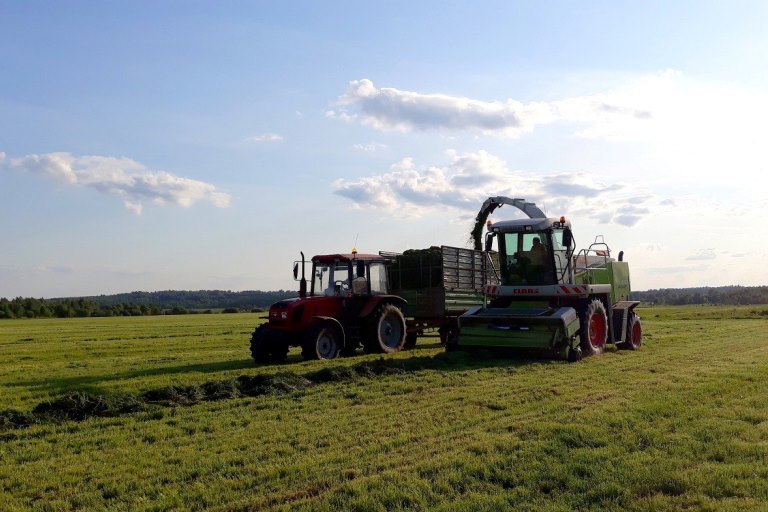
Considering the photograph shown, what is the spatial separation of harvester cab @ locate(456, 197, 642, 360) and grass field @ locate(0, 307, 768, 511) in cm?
173

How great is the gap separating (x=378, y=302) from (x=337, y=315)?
3.78 ft

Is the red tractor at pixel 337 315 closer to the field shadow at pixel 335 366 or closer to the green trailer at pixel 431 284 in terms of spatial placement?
the field shadow at pixel 335 366

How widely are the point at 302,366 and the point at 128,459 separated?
7.38 meters

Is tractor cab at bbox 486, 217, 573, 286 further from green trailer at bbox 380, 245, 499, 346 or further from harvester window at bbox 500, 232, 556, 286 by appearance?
green trailer at bbox 380, 245, 499, 346

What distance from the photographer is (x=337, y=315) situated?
51.7 ft

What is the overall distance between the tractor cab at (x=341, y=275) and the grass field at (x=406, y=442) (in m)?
3.81

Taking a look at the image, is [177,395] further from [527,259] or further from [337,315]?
[527,259]

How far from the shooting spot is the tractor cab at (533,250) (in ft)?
49.8

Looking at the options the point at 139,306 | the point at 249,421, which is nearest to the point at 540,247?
the point at 249,421

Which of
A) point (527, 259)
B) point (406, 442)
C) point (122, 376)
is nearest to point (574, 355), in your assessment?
point (527, 259)

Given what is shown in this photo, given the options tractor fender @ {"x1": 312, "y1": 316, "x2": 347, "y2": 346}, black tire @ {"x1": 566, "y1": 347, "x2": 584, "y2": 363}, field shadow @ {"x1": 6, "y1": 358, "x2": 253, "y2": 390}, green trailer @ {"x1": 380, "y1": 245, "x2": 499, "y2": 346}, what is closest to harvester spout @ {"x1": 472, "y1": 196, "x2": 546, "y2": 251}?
green trailer @ {"x1": 380, "y1": 245, "x2": 499, "y2": 346}

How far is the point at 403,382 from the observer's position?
1079 centimetres

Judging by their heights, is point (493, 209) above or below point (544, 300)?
above

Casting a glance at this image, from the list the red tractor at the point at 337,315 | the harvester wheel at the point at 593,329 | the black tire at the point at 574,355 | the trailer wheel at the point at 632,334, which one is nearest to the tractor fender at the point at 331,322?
the red tractor at the point at 337,315
